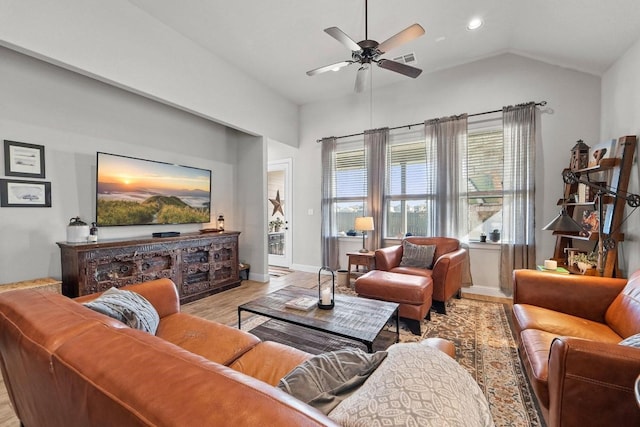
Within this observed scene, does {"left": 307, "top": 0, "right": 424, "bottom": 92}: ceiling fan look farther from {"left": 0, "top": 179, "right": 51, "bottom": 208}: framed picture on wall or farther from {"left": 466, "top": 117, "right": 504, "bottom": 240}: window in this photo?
{"left": 0, "top": 179, "right": 51, "bottom": 208}: framed picture on wall

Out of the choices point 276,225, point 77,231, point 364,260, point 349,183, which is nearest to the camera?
point 77,231

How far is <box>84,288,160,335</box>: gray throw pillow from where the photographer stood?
1.33m

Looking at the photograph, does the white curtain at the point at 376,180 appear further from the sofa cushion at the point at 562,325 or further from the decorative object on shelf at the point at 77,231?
the decorative object on shelf at the point at 77,231

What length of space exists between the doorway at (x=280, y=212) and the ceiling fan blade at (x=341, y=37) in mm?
3455

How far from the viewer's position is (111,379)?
624 millimetres

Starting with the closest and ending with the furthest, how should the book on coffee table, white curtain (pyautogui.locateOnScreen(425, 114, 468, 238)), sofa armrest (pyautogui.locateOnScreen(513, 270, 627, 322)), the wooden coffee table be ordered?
the wooden coffee table → sofa armrest (pyautogui.locateOnScreen(513, 270, 627, 322)) → the book on coffee table → white curtain (pyautogui.locateOnScreen(425, 114, 468, 238))

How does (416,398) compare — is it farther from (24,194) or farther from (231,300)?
(24,194)

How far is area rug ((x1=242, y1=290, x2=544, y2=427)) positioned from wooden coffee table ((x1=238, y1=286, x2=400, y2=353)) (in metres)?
0.40

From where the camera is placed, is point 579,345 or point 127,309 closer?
point 579,345

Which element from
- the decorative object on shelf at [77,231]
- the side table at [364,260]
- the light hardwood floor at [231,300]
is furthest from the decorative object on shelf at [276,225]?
the decorative object on shelf at [77,231]

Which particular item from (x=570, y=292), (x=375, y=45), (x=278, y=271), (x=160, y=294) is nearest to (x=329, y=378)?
(x=160, y=294)

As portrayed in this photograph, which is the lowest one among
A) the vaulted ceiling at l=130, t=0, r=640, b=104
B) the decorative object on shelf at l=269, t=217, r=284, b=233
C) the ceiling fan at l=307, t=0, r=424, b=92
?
the decorative object on shelf at l=269, t=217, r=284, b=233

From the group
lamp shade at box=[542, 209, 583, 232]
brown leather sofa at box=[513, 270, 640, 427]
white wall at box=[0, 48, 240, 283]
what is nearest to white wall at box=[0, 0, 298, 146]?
white wall at box=[0, 48, 240, 283]

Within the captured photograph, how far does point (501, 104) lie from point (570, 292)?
287cm
